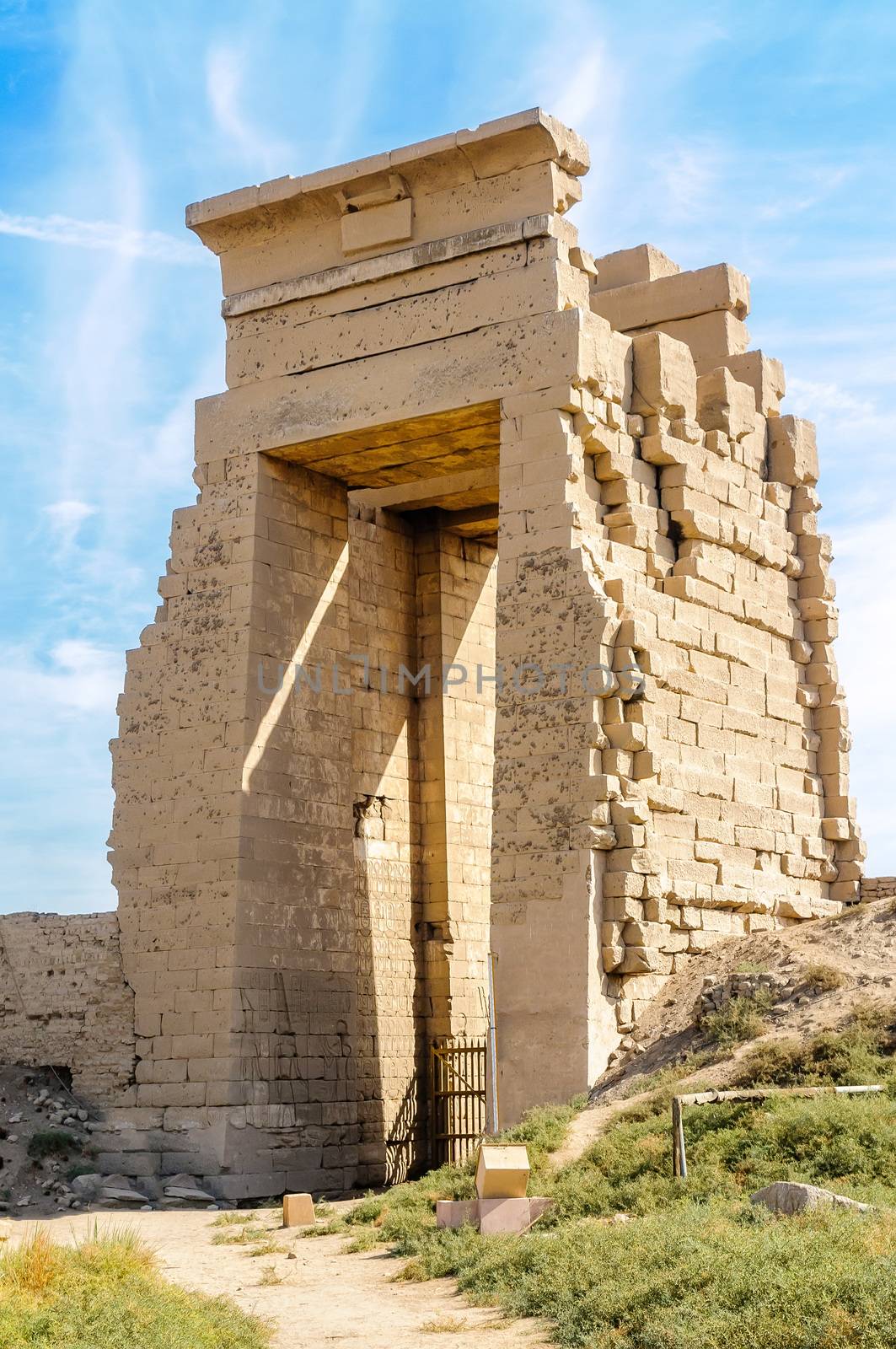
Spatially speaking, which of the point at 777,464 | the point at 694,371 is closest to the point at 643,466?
the point at 694,371

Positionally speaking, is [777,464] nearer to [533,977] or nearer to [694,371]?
[694,371]

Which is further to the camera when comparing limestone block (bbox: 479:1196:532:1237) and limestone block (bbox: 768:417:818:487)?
limestone block (bbox: 768:417:818:487)

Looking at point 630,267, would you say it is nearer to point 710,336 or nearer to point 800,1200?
point 710,336

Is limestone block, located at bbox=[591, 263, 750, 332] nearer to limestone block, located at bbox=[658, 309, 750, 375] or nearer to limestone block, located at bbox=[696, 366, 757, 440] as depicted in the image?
limestone block, located at bbox=[658, 309, 750, 375]

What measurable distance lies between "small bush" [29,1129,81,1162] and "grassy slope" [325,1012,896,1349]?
3.74 metres

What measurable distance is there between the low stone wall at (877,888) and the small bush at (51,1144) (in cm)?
851

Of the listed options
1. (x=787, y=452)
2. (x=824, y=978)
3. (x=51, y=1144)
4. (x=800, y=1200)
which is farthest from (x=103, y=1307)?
(x=787, y=452)

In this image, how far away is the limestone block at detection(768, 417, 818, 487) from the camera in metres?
19.5

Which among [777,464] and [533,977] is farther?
[777,464]

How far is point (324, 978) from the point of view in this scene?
17.2 m

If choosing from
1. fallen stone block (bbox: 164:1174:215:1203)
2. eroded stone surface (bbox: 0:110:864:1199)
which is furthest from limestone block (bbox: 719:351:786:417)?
fallen stone block (bbox: 164:1174:215:1203)

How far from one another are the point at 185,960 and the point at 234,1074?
47.0 inches

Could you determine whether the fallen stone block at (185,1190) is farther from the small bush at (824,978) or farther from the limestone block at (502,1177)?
the small bush at (824,978)

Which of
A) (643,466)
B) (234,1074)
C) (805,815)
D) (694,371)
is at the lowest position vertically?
(234,1074)
